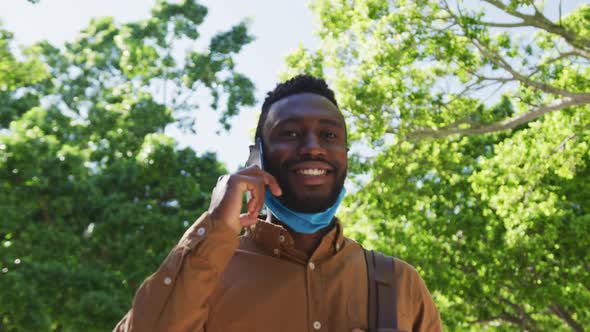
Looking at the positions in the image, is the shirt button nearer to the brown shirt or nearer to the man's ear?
the brown shirt

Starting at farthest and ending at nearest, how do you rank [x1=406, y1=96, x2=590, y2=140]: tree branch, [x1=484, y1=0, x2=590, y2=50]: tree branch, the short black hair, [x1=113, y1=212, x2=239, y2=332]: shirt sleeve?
[x1=406, y1=96, x2=590, y2=140]: tree branch
[x1=484, y1=0, x2=590, y2=50]: tree branch
the short black hair
[x1=113, y1=212, x2=239, y2=332]: shirt sleeve

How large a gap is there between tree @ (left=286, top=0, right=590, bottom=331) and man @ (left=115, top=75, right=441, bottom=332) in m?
10.3

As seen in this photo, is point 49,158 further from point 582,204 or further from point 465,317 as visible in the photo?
point 465,317

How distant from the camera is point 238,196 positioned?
87.2 inches

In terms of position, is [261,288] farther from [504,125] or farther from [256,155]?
[504,125]

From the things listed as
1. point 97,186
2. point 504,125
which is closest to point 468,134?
point 504,125

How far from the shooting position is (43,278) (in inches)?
564

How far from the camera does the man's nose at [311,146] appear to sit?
2.54m

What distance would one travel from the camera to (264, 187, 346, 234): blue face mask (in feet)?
8.54

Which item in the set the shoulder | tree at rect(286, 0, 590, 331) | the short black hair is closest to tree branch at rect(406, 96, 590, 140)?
tree at rect(286, 0, 590, 331)

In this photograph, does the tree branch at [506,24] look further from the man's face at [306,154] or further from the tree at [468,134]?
the man's face at [306,154]

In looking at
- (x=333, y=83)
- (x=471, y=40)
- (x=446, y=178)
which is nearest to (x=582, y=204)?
(x=446, y=178)

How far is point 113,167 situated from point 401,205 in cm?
692

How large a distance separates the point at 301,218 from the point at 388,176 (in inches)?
503
